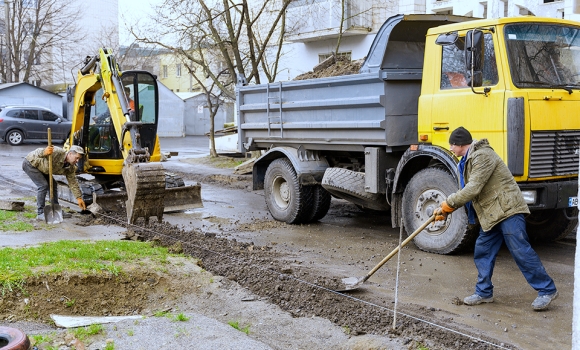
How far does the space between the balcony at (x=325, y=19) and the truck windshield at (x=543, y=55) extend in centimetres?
1687

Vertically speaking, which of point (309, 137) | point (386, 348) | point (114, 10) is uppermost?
point (114, 10)

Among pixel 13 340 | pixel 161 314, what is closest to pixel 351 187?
pixel 161 314

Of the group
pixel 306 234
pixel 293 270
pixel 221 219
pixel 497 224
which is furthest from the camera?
pixel 221 219

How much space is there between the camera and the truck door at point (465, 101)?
733cm

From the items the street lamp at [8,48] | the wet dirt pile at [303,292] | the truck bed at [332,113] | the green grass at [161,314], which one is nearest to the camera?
the wet dirt pile at [303,292]

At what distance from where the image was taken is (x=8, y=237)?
8.70 meters

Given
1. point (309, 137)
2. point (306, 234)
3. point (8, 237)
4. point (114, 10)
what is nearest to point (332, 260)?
point (306, 234)

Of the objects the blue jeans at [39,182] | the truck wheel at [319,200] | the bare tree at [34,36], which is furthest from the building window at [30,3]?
the truck wheel at [319,200]

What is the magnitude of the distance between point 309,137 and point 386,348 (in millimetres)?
5377

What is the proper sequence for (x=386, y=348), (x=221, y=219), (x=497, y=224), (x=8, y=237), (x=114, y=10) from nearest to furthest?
(x=386, y=348)
(x=497, y=224)
(x=8, y=237)
(x=221, y=219)
(x=114, y=10)

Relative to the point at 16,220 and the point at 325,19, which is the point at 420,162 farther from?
the point at 325,19

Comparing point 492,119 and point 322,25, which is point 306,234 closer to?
point 492,119

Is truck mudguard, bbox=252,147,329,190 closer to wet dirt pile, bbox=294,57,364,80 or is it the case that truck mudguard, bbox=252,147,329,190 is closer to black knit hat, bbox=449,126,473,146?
wet dirt pile, bbox=294,57,364,80

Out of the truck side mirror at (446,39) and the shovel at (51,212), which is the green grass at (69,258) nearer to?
the shovel at (51,212)
